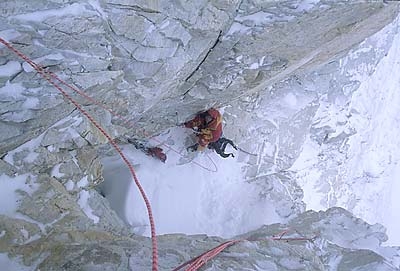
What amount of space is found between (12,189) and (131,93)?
132 centimetres

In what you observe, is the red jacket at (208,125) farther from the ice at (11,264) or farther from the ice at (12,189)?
the ice at (11,264)

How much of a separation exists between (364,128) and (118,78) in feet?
18.0

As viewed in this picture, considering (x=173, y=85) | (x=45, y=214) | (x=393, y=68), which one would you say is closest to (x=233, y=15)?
(x=173, y=85)

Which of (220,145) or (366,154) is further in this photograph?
(366,154)

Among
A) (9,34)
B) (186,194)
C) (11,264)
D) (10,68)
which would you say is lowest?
(11,264)

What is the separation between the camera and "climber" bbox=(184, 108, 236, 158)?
6492 millimetres

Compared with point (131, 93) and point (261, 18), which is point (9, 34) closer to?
point (131, 93)

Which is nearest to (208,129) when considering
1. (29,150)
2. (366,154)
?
(29,150)

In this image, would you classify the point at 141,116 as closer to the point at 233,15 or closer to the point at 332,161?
the point at 233,15

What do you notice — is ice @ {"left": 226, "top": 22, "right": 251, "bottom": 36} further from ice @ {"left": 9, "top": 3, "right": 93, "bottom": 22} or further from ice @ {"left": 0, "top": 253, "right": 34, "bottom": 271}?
ice @ {"left": 0, "top": 253, "right": 34, "bottom": 271}

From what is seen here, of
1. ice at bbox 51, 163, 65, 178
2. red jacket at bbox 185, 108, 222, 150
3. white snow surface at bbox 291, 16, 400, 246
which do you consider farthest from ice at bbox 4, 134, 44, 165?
white snow surface at bbox 291, 16, 400, 246

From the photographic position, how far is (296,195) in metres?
7.74

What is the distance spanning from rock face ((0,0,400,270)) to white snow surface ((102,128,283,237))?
1.73 ft

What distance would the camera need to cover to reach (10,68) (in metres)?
3.86
